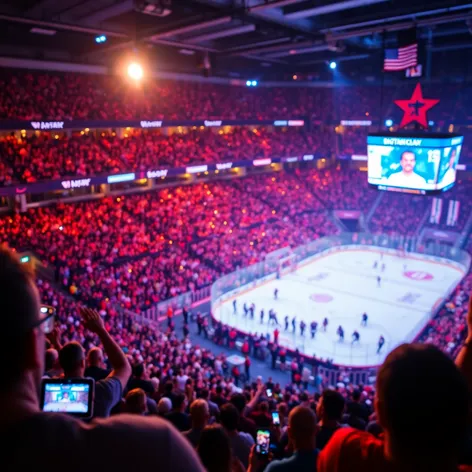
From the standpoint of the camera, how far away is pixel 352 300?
25281 mm

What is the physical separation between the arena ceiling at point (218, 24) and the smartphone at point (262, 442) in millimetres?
11148

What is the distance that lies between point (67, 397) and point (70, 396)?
75mm

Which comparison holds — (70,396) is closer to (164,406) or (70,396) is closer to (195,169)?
(164,406)

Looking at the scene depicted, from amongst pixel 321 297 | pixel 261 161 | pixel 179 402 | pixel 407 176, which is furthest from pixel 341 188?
pixel 179 402

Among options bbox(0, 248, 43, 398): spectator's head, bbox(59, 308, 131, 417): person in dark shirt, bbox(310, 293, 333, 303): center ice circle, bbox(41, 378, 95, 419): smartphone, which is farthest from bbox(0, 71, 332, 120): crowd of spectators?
bbox(0, 248, 43, 398): spectator's head

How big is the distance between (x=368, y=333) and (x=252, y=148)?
753 inches

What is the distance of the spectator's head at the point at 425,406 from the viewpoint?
139 cm

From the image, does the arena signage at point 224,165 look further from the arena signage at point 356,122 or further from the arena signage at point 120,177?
the arena signage at point 356,122

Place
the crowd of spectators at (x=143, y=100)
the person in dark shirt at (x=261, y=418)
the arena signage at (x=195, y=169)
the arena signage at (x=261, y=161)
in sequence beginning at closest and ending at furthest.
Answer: the person in dark shirt at (x=261, y=418) < the crowd of spectators at (x=143, y=100) < the arena signage at (x=195, y=169) < the arena signage at (x=261, y=161)

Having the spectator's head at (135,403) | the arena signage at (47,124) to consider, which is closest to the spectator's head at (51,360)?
the spectator's head at (135,403)

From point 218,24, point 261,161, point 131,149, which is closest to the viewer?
point 218,24

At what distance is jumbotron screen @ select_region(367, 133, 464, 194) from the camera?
16.4 m

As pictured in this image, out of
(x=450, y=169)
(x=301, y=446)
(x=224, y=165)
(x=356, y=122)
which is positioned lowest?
(x=301, y=446)

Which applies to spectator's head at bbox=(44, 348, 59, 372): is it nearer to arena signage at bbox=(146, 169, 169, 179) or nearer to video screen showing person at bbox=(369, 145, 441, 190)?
video screen showing person at bbox=(369, 145, 441, 190)
